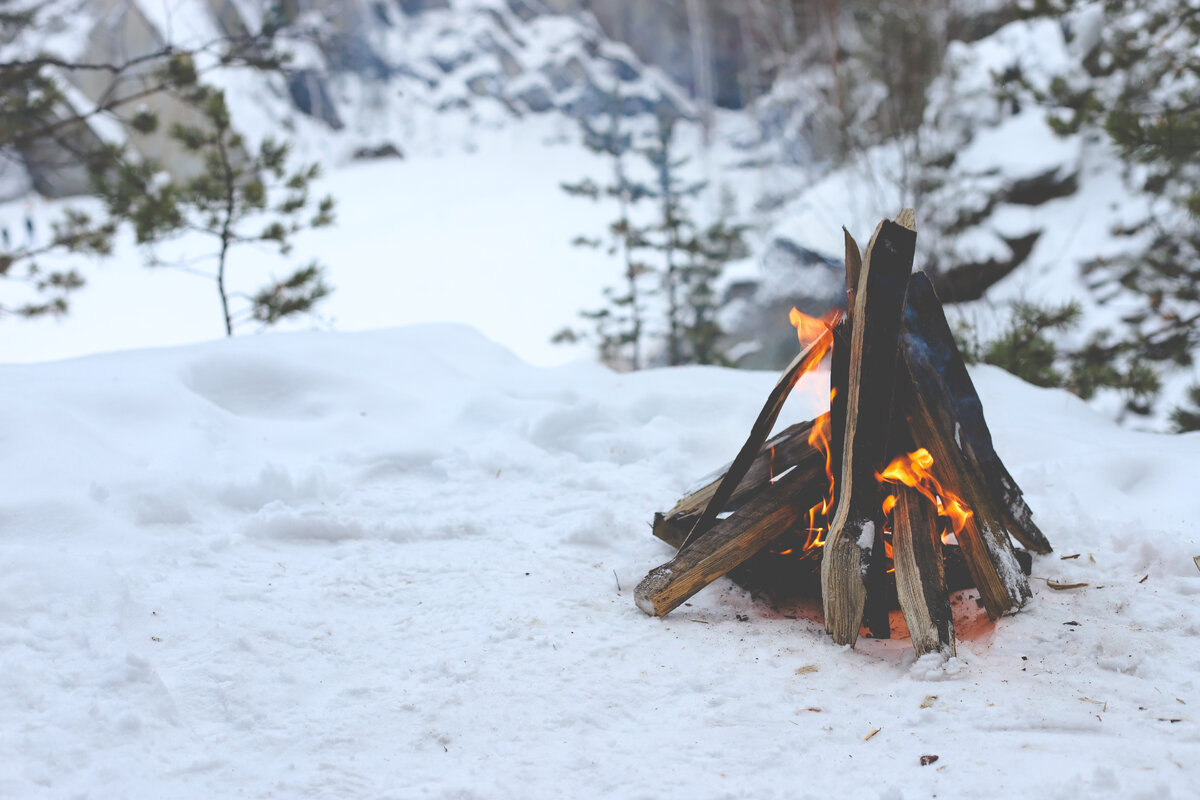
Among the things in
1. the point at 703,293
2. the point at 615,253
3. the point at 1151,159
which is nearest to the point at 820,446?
the point at 1151,159

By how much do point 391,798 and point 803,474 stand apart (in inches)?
66.2

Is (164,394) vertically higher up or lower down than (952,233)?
lower down

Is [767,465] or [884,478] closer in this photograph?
[884,478]

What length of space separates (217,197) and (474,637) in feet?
23.8

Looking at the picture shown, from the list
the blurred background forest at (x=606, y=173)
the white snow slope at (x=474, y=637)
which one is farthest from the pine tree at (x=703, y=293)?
the white snow slope at (x=474, y=637)

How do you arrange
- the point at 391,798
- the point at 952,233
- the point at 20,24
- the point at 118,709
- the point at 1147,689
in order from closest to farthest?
the point at 391,798 → the point at 118,709 → the point at 1147,689 → the point at 20,24 → the point at 952,233

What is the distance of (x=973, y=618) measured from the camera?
231cm

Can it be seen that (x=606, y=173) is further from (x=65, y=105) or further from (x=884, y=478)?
(x=884, y=478)

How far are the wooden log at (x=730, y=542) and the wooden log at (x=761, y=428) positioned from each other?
0.05 meters

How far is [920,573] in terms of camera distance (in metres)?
2.13

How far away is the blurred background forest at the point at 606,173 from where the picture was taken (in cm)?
630

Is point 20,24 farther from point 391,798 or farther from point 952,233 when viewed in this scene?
point 952,233

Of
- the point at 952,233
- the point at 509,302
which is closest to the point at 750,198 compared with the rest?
the point at 509,302

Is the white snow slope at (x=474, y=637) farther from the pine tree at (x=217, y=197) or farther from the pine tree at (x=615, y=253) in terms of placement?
the pine tree at (x=615, y=253)
